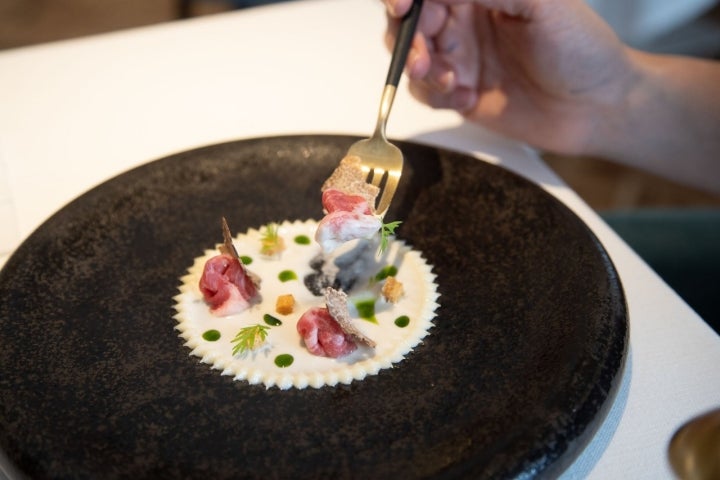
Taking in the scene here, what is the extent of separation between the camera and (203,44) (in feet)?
7.12

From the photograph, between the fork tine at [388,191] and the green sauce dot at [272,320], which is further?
the fork tine at [388,191]

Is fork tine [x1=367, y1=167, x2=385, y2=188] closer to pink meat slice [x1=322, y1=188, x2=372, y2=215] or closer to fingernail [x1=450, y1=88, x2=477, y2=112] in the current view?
pink meat slice [x1=322, y1=188, x2=372, y2=215]

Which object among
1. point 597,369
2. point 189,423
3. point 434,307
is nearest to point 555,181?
point 434,307

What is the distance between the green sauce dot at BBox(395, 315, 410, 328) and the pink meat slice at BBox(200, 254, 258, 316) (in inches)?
9.4

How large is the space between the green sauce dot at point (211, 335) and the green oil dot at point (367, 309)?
22 cm

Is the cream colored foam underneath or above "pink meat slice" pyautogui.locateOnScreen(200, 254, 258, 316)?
underneath

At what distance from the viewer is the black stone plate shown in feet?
2.84

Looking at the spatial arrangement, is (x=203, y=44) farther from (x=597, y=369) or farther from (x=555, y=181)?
(x=597, y=369)

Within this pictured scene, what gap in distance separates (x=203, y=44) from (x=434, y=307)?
1.36m

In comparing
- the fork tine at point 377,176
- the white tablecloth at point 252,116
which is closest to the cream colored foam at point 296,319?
the fork tine at point 377,176

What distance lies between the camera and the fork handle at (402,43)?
4.57 ft

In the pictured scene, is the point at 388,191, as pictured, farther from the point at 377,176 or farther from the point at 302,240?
the point at 302,240

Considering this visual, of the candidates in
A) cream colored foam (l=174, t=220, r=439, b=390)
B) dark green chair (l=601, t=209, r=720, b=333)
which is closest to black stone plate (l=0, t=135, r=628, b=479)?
cream colored foam (l=174, t=220, r=439, b=390)

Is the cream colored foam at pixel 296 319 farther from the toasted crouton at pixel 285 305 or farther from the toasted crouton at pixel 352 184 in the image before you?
the toasted crouton at pixel 352 184
